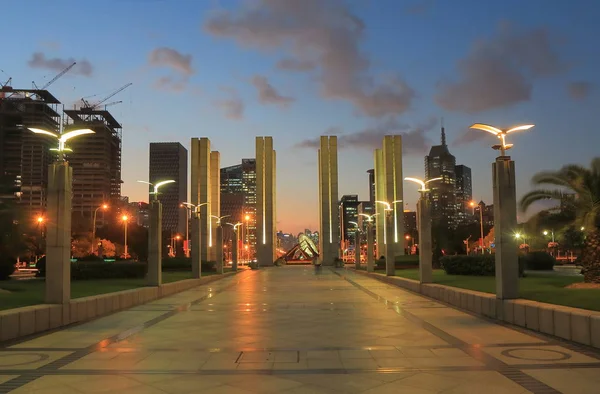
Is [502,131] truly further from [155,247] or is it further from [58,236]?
[155,247]

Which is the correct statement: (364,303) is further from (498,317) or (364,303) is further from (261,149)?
(261,149)

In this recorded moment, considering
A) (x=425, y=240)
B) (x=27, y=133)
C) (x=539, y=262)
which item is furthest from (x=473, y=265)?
(x=27, y=133)

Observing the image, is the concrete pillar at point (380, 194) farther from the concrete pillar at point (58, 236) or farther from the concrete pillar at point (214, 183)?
the concrete pillar at point (58, 236)

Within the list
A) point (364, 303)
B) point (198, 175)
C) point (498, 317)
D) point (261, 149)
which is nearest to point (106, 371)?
point (498, 317)

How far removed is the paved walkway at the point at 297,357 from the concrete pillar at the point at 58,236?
1.19 metres

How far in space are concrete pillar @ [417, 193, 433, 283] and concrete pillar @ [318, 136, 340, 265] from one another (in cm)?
7022

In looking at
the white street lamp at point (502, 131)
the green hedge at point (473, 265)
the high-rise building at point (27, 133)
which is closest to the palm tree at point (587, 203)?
the white street lamp at point (502, 131)

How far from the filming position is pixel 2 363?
370 inches

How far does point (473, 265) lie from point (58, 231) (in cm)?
2289

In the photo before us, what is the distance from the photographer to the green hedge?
30031 millimetres

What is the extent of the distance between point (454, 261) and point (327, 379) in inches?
1014

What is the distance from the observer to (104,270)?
32.3m

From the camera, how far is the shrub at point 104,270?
31.5 metres

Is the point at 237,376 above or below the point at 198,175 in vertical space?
below
